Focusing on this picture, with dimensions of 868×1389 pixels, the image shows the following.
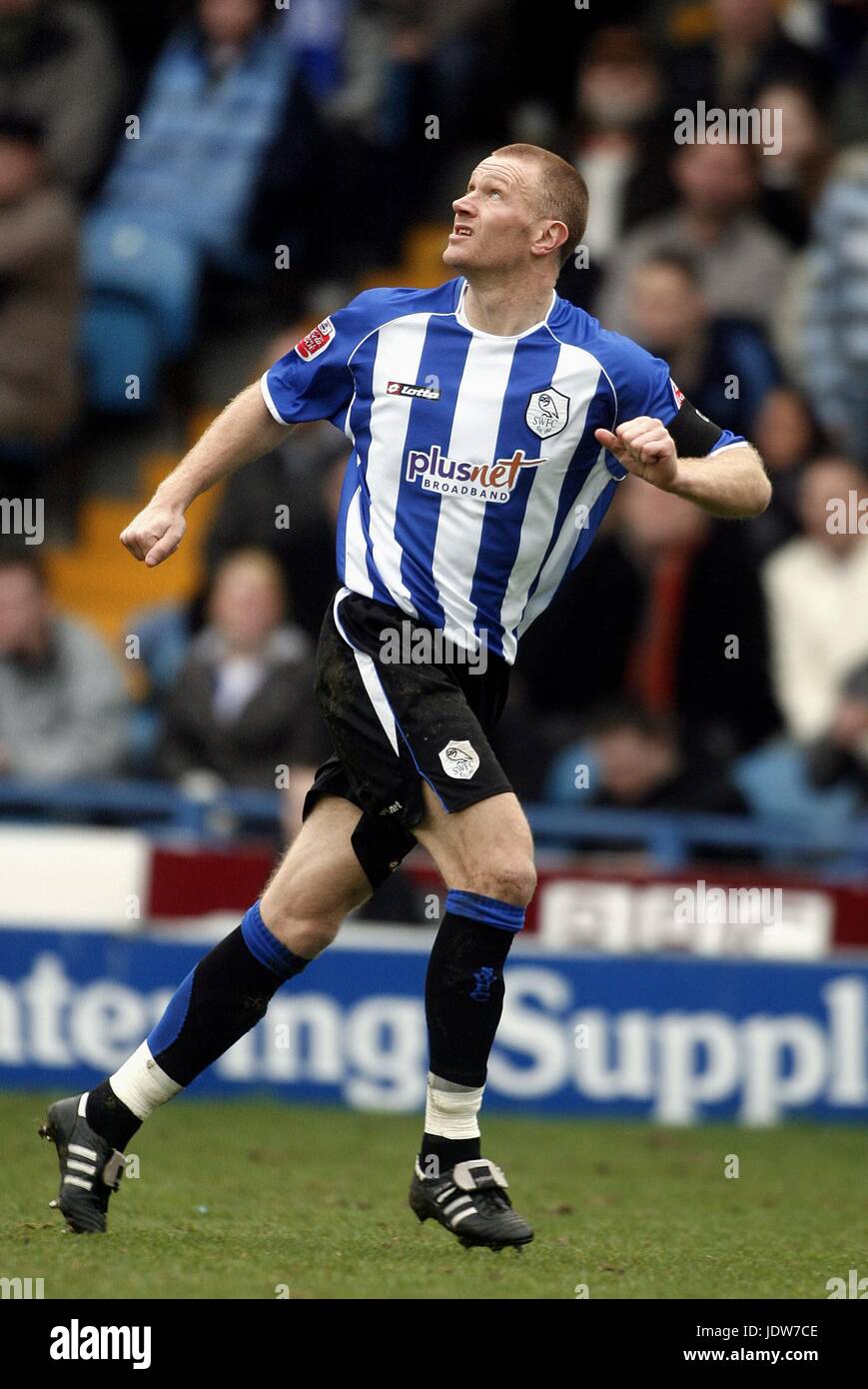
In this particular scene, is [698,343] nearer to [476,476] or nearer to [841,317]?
Answer: [841,317]

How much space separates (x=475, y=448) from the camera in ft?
17.5

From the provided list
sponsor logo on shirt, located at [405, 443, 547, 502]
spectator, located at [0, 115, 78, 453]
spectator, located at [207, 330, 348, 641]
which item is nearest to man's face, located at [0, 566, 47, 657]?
spectator, located at [207, 330, 348, 641]

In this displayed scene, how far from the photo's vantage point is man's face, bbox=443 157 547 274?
5320 millimetres

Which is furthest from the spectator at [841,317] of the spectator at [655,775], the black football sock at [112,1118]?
the black football sock at [112,1118]

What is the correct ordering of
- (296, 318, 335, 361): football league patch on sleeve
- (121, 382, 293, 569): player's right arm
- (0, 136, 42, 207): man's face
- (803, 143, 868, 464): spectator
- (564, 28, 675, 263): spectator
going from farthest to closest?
(0, 136, 42, 207): man's face < (564, 28, 675, 263): spectator < (803, 143, 868, 464): spectator < (296, 318, 335, 361): football league patch on sleeve < (121, 382, 293, 569): player's right arm

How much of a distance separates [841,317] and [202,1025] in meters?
7.10

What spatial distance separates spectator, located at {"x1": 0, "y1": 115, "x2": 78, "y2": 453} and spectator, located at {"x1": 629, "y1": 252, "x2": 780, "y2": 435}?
129 inches

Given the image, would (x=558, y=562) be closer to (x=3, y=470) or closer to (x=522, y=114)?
(x=3, y=470)

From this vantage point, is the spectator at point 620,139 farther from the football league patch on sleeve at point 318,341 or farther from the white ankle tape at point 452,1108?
the white ankle tape at point 452,1108

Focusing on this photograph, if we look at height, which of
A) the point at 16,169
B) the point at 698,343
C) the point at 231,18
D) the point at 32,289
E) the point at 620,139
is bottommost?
the point at 698,343

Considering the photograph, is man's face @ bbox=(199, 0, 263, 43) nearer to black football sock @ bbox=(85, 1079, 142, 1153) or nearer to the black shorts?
the black shorts

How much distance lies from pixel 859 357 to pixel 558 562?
21.2 feet

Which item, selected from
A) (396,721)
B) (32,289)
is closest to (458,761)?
(396,721)

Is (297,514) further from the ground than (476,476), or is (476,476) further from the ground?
(297,514)
